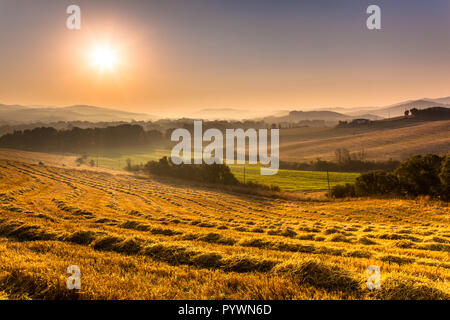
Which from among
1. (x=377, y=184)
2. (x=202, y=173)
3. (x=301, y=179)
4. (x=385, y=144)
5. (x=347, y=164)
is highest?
(x=385, y=144)

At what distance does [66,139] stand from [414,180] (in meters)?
139

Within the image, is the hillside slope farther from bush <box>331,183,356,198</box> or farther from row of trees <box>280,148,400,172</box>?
bush <box>331,183,356,198</box>

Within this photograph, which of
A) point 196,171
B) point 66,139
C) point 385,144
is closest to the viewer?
point 196,171

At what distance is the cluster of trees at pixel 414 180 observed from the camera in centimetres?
3691

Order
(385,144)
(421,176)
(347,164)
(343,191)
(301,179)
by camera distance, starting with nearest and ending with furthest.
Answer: (421,176)
(343,191)
(301,179)
(347,164)
(385,144)

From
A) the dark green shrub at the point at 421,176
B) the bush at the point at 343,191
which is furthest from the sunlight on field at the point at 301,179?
the dark green shrub at the point at 421,176

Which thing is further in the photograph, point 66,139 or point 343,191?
point 66,139

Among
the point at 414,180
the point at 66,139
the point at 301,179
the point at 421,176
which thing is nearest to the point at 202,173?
the point at 301,179

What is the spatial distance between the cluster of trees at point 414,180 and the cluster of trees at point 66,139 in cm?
12798

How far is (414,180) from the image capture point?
3988 centimetres

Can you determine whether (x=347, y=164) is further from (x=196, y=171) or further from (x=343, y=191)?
(x=196, y=171)

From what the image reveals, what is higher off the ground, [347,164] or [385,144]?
[385,144]
